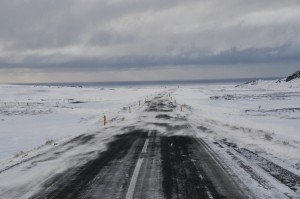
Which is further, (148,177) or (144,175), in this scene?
(144,175)

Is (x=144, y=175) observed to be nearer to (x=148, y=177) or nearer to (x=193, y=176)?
(x=148, y=177)

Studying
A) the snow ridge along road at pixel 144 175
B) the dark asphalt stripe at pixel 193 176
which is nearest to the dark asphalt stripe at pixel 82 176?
the snow ridge along road at pixel 144 175

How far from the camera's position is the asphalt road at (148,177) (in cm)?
913

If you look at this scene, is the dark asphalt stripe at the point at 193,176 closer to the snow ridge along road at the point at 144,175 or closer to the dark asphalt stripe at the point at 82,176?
the snow ridge along road at the point at 144,175

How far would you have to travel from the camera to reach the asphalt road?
360 inches

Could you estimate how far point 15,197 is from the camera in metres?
9.11

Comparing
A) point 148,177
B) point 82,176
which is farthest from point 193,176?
point 82,176

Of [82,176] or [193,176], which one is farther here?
[82,176]

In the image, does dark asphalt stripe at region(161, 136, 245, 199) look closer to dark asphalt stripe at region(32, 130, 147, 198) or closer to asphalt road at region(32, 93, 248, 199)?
asphalt road at region(32, 93, 248, 199)

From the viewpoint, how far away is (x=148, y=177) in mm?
10773

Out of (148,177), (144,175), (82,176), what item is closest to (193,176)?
(148,177)

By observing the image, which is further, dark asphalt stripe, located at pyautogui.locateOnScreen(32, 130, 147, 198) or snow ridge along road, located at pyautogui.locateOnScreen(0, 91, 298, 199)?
dark asphalt stripe, located at pyautogui.locateOnScreen(32, 130, 147, 198)

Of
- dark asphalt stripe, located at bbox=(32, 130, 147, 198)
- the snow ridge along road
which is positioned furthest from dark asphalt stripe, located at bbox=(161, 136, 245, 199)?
dark asphalt stripe, located at bbox=(32, 130, 147, 198)

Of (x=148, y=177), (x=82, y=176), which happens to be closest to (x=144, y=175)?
(x=148, y=177)
